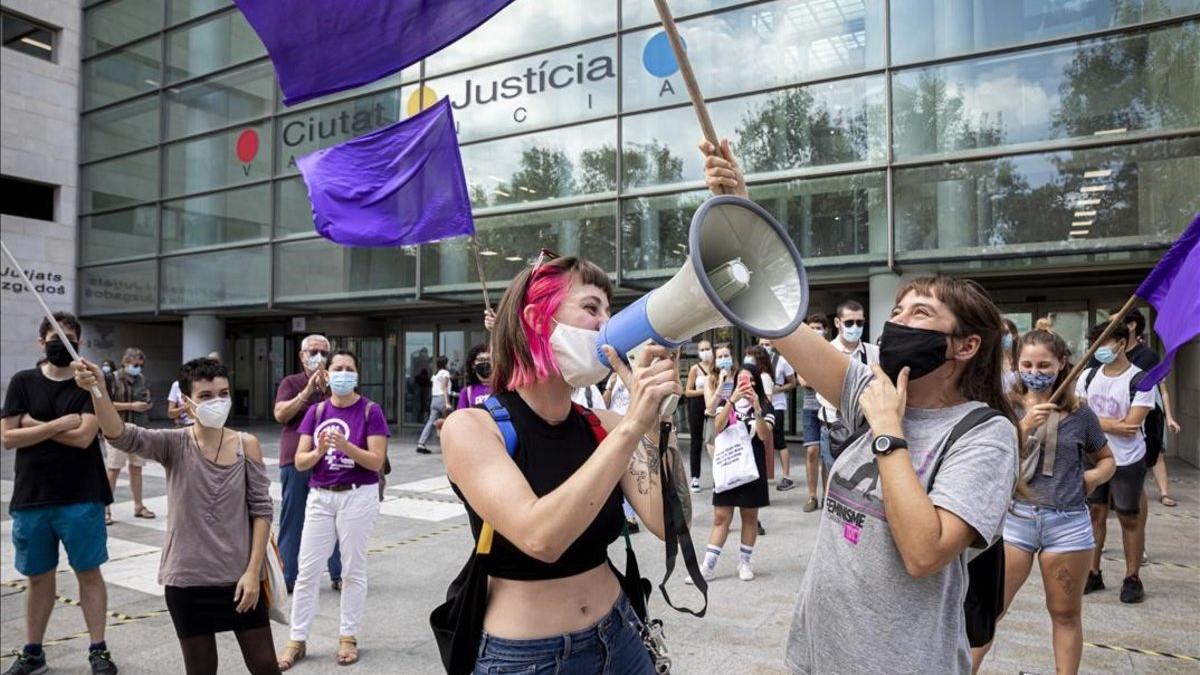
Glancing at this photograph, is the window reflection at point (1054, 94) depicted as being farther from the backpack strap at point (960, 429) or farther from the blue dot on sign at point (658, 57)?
the backpack strap at point (960, 429)

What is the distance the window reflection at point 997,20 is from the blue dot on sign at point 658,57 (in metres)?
3.57

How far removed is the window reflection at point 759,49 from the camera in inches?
439

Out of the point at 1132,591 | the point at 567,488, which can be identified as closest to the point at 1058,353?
the point at 1132,591

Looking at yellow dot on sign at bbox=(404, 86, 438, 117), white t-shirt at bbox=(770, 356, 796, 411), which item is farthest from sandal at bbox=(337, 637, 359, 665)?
yellow dot on sign at bbox=(404, 86, 438, 117)

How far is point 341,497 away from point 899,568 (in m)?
3.49

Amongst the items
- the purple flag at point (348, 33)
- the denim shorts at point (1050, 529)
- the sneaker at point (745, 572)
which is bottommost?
the sneaker at point (745, 572)

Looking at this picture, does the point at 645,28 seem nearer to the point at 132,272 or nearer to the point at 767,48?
the point at 767,48

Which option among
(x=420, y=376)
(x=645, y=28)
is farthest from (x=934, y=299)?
(x=420, y=376)

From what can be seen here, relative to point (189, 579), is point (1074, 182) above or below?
above

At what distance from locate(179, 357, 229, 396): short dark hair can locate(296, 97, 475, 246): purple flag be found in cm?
237

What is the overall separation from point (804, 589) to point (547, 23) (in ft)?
44.1

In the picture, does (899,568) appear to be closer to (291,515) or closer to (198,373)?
Result: (198,373)

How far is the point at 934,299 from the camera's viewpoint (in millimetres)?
2025

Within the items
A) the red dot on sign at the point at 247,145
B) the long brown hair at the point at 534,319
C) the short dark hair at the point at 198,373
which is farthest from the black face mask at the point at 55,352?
the red dot on sign at the point at 247,145
